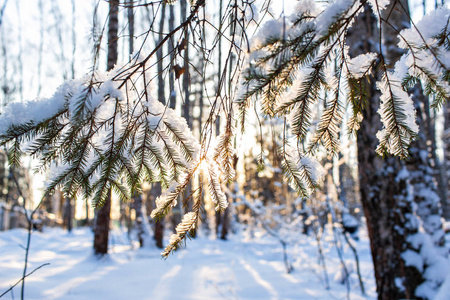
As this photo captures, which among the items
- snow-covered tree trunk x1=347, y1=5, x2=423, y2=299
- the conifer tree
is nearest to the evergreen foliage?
the conifer tree

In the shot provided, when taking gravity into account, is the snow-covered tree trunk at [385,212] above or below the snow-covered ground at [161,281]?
above

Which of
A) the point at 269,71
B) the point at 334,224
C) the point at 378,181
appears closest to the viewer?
the point at 269,71

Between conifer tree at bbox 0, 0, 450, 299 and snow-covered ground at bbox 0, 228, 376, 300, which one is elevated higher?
conifer tree at bbox 0, 0, 450, 299

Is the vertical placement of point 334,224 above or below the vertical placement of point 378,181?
below

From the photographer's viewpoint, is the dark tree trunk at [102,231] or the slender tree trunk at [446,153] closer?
the dark tree trunk at [102,231]

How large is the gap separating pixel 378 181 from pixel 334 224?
2.20m

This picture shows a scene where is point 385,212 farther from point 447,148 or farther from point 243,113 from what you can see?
point 447,148

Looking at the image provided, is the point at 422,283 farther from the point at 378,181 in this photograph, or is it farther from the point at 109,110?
the point at 109,110

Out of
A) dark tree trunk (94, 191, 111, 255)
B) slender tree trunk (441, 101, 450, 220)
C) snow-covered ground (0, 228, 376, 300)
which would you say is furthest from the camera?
slender tree trunk (441, 101, 450, 220)

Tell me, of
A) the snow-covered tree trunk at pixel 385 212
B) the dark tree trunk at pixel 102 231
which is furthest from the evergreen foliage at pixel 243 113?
the dark tree trunk at pixel 102 231

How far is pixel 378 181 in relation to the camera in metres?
2.88

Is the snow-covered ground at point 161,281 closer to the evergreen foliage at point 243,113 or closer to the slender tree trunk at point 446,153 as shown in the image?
the evergreen foliage at point 243,113

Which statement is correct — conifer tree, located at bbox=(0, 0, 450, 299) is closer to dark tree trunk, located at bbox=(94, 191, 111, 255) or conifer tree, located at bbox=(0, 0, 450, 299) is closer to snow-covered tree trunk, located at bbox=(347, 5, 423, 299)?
snow-covered tree trunk, located at bbox=(347, 5, 423, 299)

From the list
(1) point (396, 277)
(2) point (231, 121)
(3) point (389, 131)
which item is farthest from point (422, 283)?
(2) point (231, 121)
